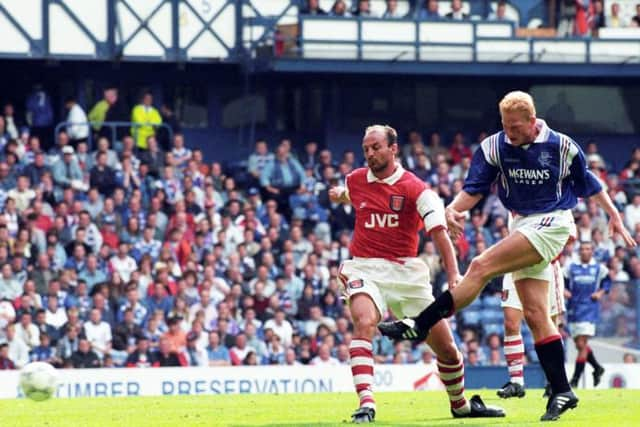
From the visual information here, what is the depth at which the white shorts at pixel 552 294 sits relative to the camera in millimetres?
16688

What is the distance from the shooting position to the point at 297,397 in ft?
59.4

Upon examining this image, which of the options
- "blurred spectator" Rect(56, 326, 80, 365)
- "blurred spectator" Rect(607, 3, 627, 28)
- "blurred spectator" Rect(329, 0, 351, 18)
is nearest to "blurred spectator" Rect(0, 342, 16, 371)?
"blurred spectator" Rect(56, 326, 80, 365)

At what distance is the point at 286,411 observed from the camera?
15133mm

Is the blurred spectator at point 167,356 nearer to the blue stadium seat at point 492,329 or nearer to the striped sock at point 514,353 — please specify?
the blue stadium seat at point 492,329

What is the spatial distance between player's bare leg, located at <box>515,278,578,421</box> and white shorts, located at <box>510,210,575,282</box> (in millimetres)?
74

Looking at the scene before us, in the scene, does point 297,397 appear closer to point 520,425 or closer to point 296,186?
point 520,425

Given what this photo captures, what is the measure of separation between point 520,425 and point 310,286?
1452 cm

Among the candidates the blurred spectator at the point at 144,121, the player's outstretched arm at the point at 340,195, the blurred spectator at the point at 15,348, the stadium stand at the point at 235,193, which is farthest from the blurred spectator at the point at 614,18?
the player's outstretched arm at the point at 340,195

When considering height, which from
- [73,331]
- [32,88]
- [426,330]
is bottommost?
[73,331]

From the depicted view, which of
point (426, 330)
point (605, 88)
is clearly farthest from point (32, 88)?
point (426, 330)

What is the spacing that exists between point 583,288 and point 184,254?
23.6ft

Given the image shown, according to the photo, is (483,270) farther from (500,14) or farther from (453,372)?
(500,14)

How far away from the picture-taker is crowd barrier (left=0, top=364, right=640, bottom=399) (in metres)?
22.0

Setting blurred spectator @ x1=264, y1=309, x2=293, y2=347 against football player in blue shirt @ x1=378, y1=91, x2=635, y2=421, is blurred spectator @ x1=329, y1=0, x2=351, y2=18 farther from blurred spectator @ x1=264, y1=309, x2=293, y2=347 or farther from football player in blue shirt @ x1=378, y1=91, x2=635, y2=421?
Result: football player in blue shirt @ x1=378, y1=91, x2=635, y2=421
